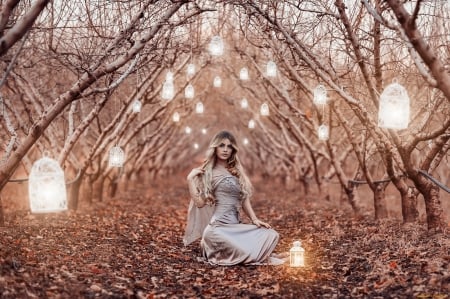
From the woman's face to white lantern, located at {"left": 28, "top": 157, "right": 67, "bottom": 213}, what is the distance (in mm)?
2717

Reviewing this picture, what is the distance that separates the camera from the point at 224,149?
9.37m

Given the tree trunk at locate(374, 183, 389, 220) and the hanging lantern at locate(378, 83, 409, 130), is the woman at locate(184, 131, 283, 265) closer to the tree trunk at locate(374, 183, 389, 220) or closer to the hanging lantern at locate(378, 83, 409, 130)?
the hanging lantern at locate(378, 83, 409, 130)

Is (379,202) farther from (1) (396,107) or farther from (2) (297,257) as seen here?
(1) (396,107)

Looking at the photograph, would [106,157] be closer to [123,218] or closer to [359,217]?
[123,218]

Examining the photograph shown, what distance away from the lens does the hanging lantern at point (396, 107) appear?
26.3ft

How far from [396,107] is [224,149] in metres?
2.90

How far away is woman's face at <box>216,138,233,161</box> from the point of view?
Answer: 9.36 meters

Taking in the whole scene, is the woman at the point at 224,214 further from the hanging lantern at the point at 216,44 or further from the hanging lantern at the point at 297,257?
the hanging lantern at the point at 216,44

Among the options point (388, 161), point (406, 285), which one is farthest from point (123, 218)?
point (406, 285)

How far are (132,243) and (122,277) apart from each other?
319cm

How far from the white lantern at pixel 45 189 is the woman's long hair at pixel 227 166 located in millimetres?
2469

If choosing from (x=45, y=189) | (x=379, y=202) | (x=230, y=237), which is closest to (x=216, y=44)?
(x=230, y=237)

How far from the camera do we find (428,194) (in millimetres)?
10625

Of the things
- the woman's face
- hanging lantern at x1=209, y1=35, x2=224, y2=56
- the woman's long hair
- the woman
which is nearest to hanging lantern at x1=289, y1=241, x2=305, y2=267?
the woman
